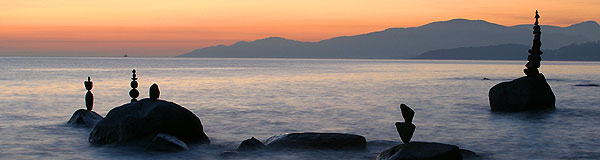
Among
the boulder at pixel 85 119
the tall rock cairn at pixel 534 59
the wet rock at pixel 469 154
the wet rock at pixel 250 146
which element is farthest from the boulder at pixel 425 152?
the tall rock cairn at pixel 534 59

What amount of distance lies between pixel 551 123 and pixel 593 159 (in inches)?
378

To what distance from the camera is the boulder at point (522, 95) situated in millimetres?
28969

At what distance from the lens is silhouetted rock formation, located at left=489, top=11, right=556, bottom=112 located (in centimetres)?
2902

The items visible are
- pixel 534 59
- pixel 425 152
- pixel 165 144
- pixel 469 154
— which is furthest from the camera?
pixel 534 59

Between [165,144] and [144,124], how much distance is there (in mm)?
1081

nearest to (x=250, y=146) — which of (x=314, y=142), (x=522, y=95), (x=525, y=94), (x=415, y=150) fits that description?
(x=314, y=142)

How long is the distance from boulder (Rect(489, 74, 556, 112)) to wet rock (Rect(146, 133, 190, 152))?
59.3 ft

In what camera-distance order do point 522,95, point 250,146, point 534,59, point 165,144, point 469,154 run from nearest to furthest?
point 469,154 < point 165,144 < point 250,146 < point 522,95 < point 534,59

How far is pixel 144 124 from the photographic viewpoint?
16953 mm

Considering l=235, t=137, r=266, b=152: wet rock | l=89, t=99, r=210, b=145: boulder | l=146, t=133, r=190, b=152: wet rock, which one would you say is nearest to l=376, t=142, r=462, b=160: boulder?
l=235, t=137, r=266, b=152: wet rock

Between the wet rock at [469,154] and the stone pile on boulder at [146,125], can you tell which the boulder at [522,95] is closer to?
the wet rock at [469,154]

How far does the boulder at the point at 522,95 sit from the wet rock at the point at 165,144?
18.1 m

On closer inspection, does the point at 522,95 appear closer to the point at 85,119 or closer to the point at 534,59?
the point at 534,59

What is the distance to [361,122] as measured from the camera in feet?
84.5
